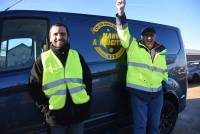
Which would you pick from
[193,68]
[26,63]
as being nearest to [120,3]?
[26,63]

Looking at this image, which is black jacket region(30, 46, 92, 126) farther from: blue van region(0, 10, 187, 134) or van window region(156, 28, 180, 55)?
van window region(156, 28, 180, 55)

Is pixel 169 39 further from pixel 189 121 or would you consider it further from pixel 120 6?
pixel 189 121

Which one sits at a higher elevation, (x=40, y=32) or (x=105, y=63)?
(x=40, y=32)

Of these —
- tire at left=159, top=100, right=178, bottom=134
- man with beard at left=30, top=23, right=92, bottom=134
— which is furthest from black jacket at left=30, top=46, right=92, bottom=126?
tire at left=159, top=100, right=178, bottom=134

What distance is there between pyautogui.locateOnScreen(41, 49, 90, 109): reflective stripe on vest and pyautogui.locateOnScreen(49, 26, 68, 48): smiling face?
0.37 ft

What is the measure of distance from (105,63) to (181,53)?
7.44ft

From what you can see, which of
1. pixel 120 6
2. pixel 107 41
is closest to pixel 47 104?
pixel 107 41

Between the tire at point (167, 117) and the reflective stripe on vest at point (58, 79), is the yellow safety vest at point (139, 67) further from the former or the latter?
the reflective stripe on vest at point (58, 79)

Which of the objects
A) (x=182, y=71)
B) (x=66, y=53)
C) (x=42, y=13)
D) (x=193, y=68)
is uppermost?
(x=42, y=13)

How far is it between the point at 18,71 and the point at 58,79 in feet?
1.88

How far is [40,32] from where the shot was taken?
14.3ft

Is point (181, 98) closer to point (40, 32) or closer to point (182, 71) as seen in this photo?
point (182, 71)

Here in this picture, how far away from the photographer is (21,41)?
4.23m

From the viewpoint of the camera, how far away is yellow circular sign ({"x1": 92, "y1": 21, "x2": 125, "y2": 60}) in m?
5.12
